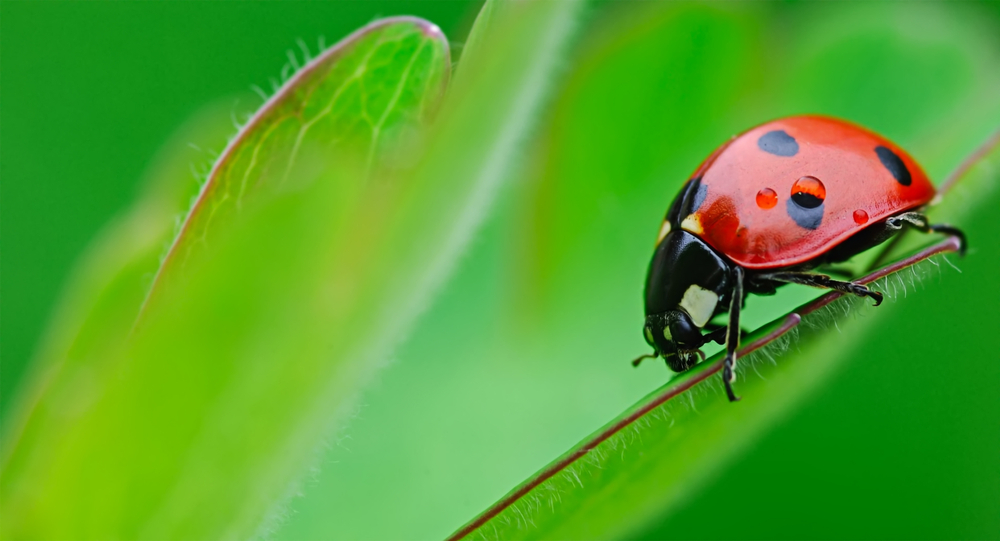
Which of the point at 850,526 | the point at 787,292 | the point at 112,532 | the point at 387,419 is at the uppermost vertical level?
the point at 112,532

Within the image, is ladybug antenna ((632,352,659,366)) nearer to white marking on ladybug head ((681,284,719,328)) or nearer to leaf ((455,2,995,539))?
white marking on ladybug head ((681,284,719,328))

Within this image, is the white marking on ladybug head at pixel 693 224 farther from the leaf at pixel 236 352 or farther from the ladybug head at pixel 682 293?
the leaf at pixel 236 352

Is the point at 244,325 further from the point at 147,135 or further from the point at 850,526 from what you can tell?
the point at 147,135

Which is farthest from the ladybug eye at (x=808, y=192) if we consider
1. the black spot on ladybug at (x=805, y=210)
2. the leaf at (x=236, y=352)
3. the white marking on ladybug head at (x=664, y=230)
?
the leaf at (x=236, y=352)

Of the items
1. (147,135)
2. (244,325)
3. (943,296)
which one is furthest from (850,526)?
(147,135)

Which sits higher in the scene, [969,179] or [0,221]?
[0,221]

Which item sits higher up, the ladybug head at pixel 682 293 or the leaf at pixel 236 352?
the leaf at pixel 236 352

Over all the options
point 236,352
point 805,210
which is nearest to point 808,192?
point 805,210
